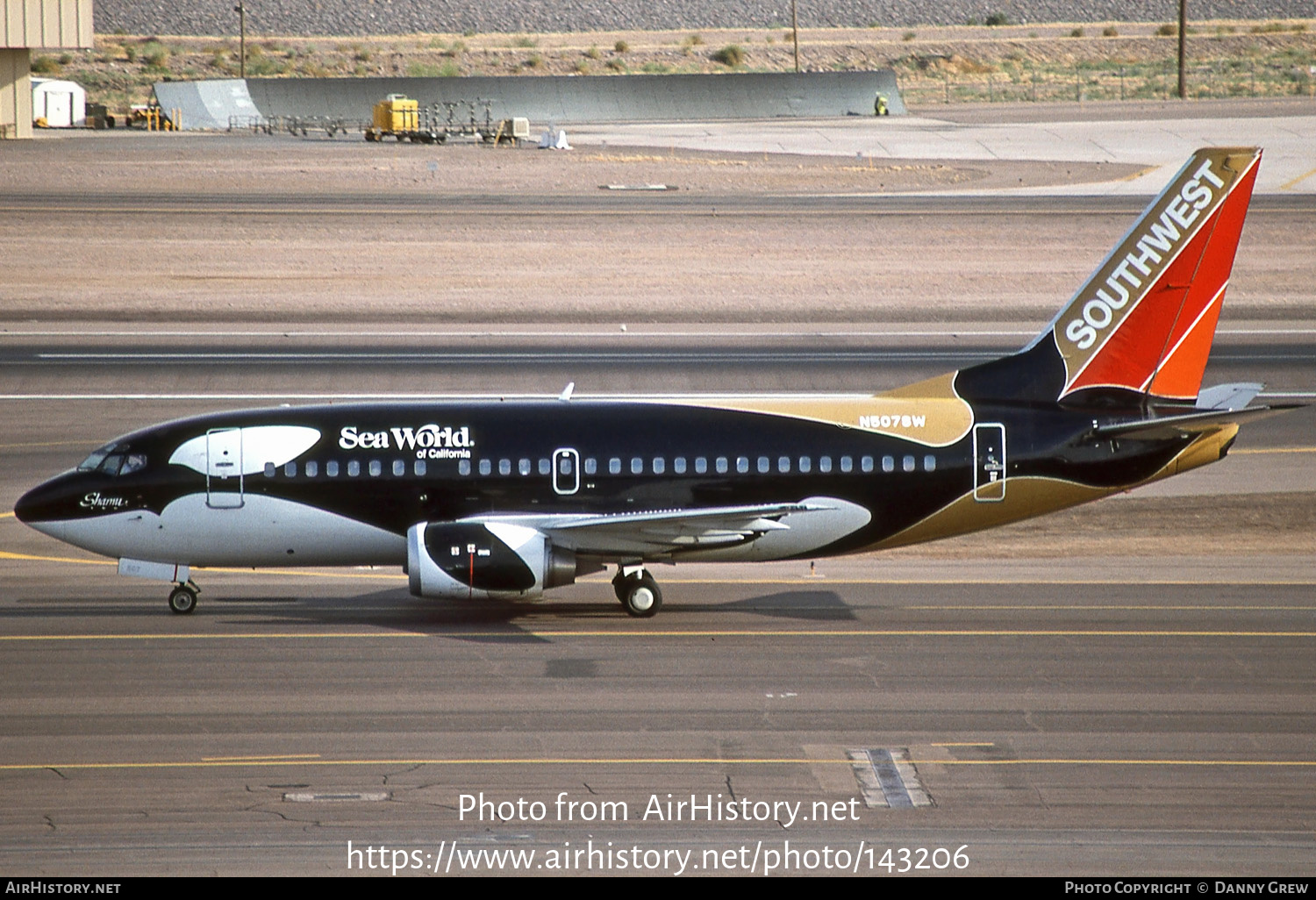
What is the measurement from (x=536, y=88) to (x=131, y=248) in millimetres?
47572

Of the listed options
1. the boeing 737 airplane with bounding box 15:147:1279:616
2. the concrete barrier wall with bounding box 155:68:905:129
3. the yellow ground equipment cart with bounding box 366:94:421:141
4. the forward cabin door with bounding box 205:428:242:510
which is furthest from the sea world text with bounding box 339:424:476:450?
the concrete barrier wall with bounding box 155:68:905:129

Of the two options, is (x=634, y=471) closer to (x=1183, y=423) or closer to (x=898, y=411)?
(x=898, y=411)

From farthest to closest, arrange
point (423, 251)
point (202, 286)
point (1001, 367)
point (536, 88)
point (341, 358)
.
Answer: point (536, 88) < point (423, 251) < point (202, 286) < point (341, 358) < point (1001, 367)

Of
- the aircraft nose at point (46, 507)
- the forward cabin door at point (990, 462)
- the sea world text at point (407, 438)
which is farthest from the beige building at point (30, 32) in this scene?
the forward cabin door at point (990, 462)

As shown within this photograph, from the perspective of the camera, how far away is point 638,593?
91.8 ft

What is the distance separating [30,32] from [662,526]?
78.2 metres

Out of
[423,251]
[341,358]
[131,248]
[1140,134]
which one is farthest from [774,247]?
[1140,134]

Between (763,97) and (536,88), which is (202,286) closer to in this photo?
(536,88)

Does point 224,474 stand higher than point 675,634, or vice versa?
point 224,474

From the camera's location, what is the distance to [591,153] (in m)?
93.4

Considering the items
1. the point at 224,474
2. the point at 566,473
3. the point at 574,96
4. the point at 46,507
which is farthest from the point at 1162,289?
the point at 574,96

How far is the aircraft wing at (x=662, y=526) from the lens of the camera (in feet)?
87.7

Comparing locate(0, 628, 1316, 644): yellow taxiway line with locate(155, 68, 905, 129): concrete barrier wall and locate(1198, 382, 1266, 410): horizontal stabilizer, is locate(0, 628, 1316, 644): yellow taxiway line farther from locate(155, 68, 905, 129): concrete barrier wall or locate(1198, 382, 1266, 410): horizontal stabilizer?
locate(155, 68, 905, 129): concrete barrier wall

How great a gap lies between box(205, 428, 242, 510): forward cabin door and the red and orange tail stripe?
15.3 meters
